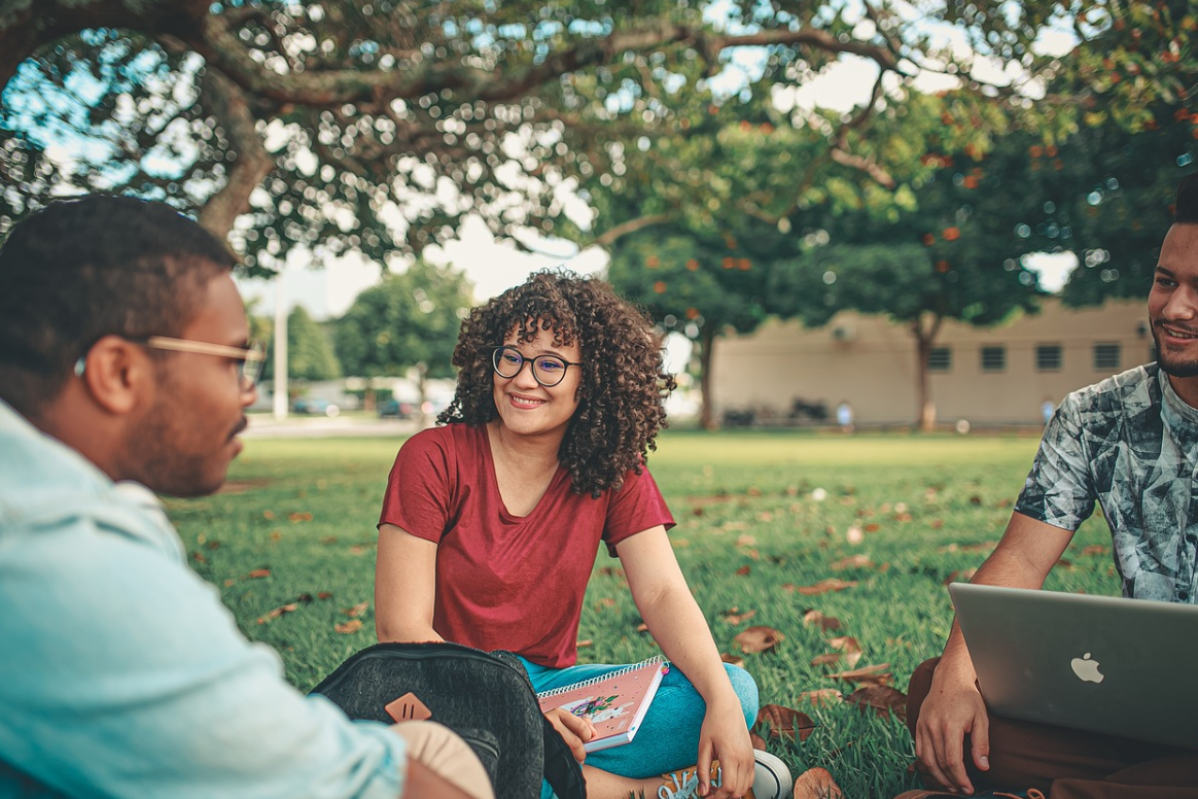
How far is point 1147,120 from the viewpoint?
580 centimetres

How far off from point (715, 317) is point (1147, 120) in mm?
21269

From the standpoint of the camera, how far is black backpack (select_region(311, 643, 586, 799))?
1.63m

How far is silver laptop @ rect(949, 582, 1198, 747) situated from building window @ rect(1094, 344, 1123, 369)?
1326 inches

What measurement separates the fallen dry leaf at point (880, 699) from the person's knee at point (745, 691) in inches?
28.0

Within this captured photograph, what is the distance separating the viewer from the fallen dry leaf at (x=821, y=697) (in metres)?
3.00

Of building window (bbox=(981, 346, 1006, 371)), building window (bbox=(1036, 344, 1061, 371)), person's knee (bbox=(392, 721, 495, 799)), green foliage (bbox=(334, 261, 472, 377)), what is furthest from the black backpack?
green foliage (bbox=(334, 261, 472, 377))

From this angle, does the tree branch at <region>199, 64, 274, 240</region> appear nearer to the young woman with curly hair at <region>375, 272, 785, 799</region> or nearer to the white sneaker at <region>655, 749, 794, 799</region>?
the young woman with curly hair at <region>375, 272, 785, 799</region>

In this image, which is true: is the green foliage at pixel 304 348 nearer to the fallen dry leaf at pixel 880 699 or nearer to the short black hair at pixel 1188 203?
the fallen dry leaf at pixel 880 699

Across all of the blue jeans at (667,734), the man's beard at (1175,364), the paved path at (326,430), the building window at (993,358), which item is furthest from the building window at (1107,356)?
the blue jeans at (667,734)

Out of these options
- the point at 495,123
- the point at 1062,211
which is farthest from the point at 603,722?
the point at 1062,211

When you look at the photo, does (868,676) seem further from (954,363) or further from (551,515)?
(954,363)

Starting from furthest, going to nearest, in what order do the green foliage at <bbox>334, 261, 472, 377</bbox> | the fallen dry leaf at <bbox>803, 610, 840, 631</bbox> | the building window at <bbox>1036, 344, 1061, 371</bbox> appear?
the green foliage at <bbox>334, 261, 472, 377</bbox> < the building window at <bbox>1036, 344, 1061, 371</bbox> < the fallen dry leaf at <bbox>803, 610, 840, 631</bbox>

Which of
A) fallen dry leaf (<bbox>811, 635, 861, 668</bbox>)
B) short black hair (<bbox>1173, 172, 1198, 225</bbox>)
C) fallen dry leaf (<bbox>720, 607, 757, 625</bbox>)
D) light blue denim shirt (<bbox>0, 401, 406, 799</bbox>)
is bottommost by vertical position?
fallen dry leaf (<bbox>720, 607, 757, 625</bbox>)

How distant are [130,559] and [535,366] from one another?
1.60 meters
